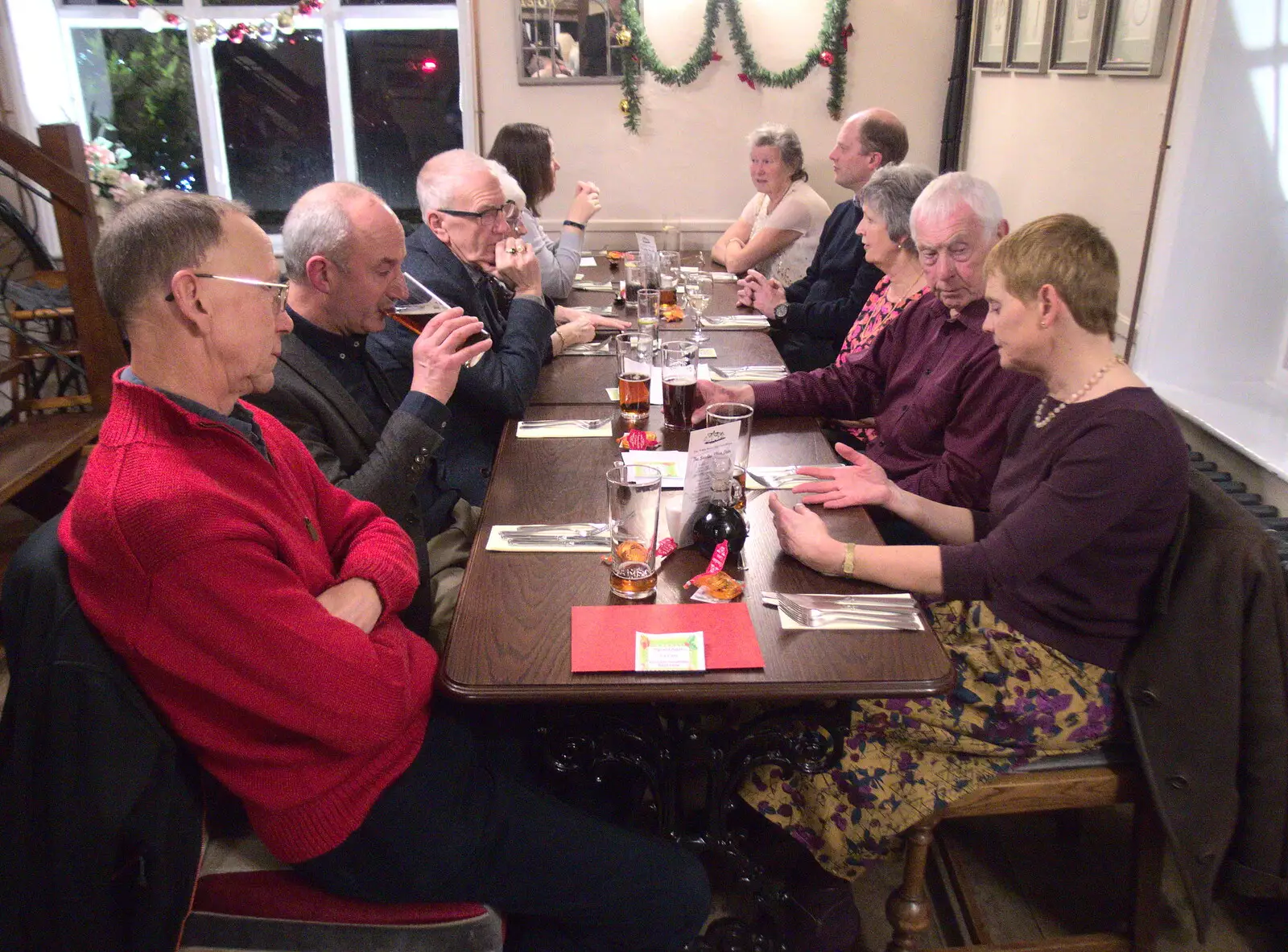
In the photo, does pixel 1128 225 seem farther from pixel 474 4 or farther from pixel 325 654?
pixel 474 4

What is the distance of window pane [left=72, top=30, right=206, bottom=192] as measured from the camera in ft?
16.4

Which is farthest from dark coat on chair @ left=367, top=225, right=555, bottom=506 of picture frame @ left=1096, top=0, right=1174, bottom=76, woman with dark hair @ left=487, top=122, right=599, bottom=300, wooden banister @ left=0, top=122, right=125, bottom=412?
picture frame @ left=1096, top=0, right=1174, bottom=76

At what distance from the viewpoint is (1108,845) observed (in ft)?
6.67

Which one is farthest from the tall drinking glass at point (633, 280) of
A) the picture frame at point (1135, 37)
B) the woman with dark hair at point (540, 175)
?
the picture frame at point (1135, 37)

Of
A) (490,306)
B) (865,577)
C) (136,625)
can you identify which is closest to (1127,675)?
(865,577)

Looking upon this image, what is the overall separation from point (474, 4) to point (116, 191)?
1.93m

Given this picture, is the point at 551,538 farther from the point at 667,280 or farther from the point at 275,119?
the point at 275,119

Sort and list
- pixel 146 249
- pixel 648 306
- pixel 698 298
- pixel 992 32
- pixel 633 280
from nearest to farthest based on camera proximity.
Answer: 1. pixel 146 249
2. pixel 648 306
3. pixel 698 298
4. pixel 633 280
5. pixel 992 32

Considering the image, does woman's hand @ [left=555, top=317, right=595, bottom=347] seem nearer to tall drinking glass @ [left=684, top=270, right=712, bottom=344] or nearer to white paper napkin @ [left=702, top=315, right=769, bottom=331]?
tall drinking glass @ [left=684, top=270, right=712, bottom=344]

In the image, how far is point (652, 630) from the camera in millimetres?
1273

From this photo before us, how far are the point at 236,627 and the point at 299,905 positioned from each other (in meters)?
0.42

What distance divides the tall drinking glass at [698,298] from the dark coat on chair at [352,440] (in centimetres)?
123

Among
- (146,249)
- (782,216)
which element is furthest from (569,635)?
(782,216)

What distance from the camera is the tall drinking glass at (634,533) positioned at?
136 centimetres
